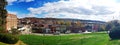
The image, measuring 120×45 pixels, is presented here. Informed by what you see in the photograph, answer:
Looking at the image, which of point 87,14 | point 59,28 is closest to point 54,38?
point 59,28

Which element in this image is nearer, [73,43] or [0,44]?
[0,44]

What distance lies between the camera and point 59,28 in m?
12.3

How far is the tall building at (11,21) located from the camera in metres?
11.7

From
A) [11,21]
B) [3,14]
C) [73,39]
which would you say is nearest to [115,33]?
[73,39]

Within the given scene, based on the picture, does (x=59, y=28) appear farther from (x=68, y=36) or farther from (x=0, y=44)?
(x=0, y=44)

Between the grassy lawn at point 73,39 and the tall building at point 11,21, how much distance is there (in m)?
0.46

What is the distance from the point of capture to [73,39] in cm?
1250

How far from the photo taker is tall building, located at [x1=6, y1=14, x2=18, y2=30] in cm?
1173

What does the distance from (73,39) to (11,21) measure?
6.18 feet

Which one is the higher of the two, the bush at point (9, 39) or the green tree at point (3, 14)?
the green tree at point (3, 14)

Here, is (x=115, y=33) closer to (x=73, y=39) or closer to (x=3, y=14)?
(x=73, y=39)

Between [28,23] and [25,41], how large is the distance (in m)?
0.64

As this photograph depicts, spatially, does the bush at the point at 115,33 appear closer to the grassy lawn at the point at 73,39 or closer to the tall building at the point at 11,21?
the grassy lawn at the point at 73,39

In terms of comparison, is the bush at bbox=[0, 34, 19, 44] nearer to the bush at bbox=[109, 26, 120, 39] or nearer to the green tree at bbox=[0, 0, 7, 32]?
the green tree at bbox=[0, 0, 7, 32]
